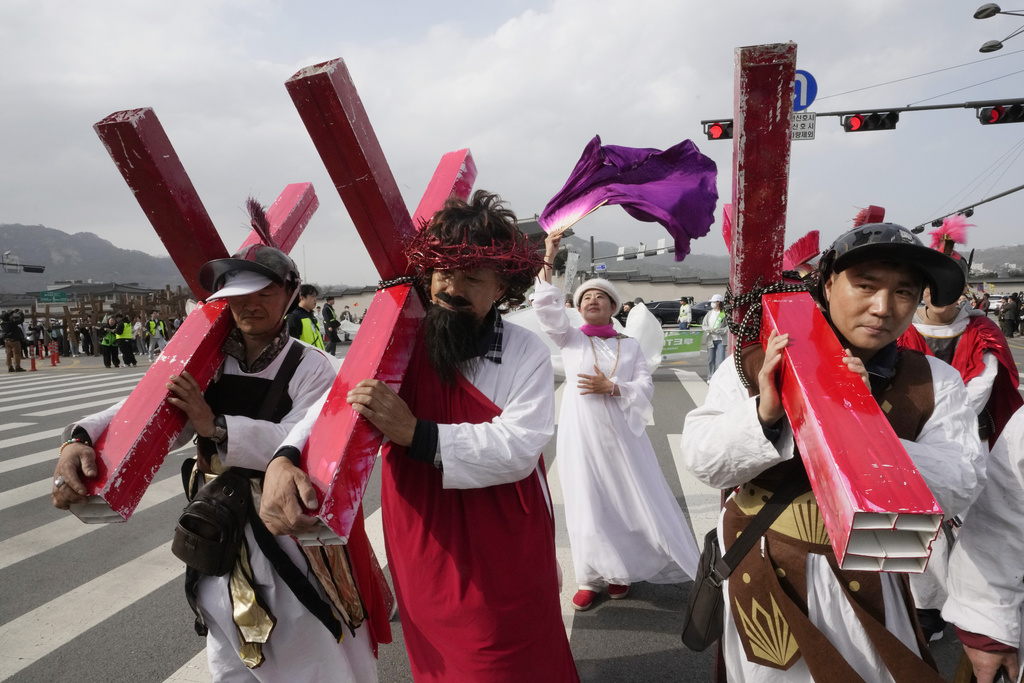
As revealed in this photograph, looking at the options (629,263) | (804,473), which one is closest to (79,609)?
(804,473)

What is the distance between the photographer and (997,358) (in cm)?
320

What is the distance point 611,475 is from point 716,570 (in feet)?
6.46

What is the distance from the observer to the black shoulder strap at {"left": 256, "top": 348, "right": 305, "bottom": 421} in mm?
2143

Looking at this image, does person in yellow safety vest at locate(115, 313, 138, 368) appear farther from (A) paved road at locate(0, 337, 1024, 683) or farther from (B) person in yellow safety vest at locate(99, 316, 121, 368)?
(A) paved road at locate(0, 337, 1024, 683)

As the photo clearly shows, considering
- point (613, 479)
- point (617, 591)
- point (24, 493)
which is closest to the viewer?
point (617, 591)

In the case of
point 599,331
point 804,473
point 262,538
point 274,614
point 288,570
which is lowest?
point 274,614

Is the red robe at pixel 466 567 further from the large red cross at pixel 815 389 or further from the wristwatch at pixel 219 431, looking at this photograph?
Result: the large red cross at pixel 815 389

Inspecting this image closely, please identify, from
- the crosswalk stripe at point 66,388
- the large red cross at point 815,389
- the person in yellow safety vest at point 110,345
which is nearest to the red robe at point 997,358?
the large red cross at point 815,389

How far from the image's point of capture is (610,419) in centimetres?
385

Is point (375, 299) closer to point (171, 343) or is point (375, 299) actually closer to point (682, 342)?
point (171, 343)

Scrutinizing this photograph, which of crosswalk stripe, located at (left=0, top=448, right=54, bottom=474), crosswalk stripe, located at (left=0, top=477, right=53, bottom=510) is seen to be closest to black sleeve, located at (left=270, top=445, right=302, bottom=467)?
crosswalk stripe, located at (left=0, top=477, right=53, bottom=510)

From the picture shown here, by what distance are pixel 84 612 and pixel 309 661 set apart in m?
2.35

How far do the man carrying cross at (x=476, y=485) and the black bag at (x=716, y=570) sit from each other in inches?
17.8

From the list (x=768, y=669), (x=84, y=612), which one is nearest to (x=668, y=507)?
(x=768, y=669)
